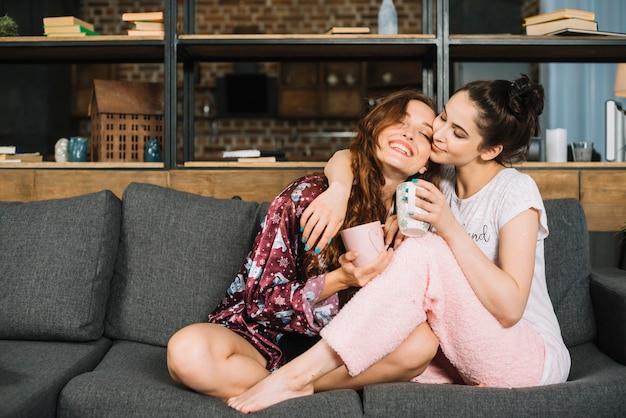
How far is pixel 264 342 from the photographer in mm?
1725

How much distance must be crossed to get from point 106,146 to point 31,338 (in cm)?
104

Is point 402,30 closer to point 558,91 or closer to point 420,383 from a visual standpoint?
point 558,91

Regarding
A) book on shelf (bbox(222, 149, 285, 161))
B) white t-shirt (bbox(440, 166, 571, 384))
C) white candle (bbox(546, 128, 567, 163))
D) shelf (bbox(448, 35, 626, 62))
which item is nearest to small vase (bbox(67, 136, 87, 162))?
book on shelf (bbox(222, 149, 285, 161))

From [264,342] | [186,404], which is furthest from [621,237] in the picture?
[186,404]

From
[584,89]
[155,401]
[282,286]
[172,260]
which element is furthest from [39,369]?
[584,89]

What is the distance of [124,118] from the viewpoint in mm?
2811

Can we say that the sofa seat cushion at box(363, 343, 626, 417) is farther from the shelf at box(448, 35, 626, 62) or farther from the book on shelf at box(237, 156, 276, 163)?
the shelf at box(448, 35, 626, 62)

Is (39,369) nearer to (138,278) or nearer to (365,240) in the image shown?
(138,278)

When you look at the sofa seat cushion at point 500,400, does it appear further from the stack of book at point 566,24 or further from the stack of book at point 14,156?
the stack of book at point 14,156

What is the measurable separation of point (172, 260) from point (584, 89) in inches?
120

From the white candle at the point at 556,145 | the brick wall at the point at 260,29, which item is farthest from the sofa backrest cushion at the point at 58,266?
the brick wall at the point at 260,29

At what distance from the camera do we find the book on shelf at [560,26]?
8.48ft

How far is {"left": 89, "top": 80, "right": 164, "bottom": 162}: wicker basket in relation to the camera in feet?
9.10

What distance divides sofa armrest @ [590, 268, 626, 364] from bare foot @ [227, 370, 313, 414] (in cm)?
93
